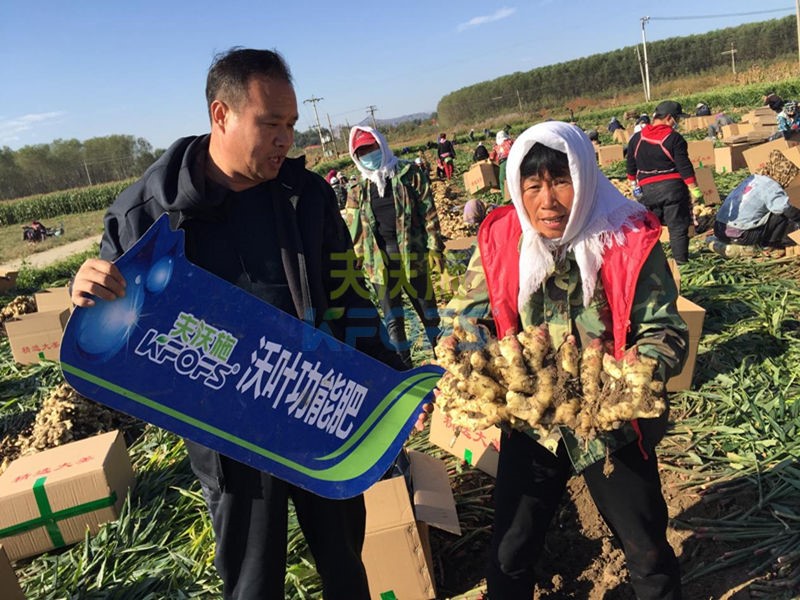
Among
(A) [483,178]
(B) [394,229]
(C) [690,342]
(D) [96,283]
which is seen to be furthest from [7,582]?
(A) [483,178]

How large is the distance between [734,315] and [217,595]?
3772mm

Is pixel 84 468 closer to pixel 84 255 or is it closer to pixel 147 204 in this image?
pixel 147 204

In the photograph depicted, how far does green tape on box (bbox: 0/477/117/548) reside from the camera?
2.78 meters

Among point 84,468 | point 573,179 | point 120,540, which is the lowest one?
point 120,540

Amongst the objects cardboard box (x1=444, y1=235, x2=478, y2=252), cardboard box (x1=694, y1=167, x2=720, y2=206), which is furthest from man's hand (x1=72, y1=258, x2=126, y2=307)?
cardboard box (x1=694, y1=167, x2=720, y2=206)

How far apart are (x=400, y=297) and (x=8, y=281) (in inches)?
313

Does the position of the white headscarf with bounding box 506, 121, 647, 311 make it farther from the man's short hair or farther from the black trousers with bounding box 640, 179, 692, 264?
the black trousers with bounding box 640, 179, 692, 264

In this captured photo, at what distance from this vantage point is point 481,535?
2607 millimetres

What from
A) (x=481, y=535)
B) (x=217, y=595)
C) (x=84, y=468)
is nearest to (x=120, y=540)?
(x=84, y=468)

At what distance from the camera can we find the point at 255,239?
60.0 inches

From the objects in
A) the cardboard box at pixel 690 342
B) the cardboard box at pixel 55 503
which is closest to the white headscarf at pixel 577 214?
the cardboard box at pixel 690 342

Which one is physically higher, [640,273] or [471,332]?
[640,273]

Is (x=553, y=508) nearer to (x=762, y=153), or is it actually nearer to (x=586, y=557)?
(x=586, y=557)

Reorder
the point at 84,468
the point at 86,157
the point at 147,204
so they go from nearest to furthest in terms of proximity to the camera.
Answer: the point at 147,204, the point at 84,468, the point at 86,157
